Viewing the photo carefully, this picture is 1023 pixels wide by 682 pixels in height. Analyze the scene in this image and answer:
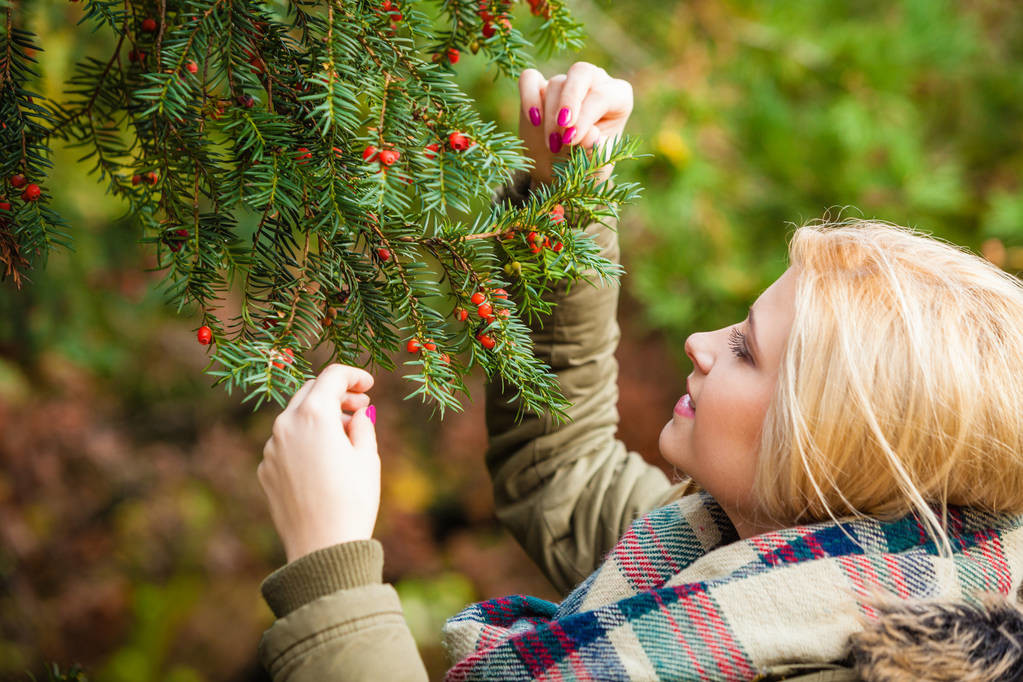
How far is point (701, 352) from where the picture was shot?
1.06m

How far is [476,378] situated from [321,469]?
2.09 meters

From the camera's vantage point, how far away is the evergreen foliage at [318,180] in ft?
2.43

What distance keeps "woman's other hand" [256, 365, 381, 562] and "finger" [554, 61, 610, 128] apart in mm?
455

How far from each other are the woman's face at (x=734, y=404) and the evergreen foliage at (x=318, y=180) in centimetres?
25

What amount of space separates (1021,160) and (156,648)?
3.21 metres

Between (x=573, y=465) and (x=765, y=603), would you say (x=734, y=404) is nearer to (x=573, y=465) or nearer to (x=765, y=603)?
(x=765, y=603)

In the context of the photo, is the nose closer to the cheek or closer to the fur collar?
the cheek

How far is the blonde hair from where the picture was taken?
2.99 feet

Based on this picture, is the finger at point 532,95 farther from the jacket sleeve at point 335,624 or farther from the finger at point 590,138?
the jacket sleeve at point 335,624

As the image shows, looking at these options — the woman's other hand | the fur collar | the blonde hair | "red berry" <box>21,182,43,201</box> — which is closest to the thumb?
the woman's other hand

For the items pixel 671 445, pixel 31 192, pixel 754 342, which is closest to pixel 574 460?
pixel 671 445

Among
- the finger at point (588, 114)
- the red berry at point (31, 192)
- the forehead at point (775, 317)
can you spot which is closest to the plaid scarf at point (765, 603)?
the forehead at point (775, 317)

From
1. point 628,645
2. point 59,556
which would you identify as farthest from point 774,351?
point 59,556

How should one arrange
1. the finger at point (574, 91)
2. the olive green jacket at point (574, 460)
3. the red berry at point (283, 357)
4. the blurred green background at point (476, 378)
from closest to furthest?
the red berry at point (283, 357), the finger at point (574, 91), the olive green jacket at point (574, 460), the blurred green background at point (476, 378)
